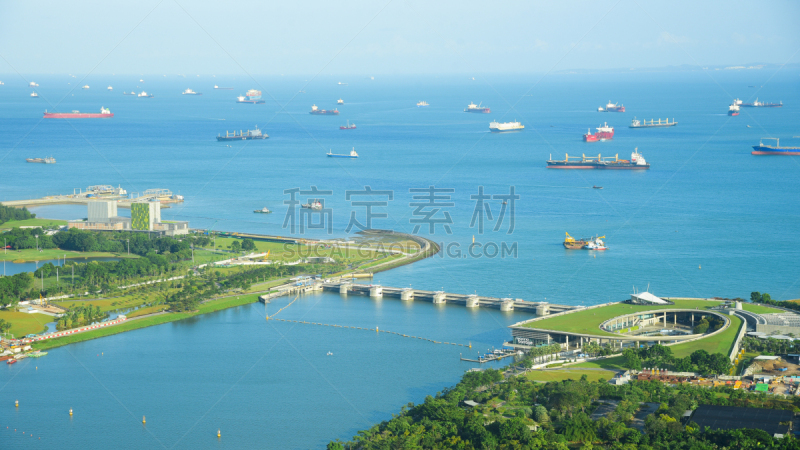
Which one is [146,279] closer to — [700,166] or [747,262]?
[747,262]

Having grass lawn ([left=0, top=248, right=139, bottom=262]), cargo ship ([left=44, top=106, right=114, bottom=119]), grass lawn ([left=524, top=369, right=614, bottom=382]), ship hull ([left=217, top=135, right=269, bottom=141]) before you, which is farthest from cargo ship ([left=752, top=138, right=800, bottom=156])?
cargo ship ([left=44, top=106, right=114, bottom=119])

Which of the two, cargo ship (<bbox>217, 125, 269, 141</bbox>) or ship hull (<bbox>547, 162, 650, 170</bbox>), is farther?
cargo ship (<bbox>217, 125, 269, 141</bbox>)

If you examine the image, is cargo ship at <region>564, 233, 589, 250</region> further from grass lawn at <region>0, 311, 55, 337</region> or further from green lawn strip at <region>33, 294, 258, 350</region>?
grass lawn at <region>0, 311, 55, 337</region>

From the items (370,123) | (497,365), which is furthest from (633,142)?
(497,365)

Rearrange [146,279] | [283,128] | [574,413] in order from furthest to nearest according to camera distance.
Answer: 1. [283,128]
2. [146,279]
3. [574,413]

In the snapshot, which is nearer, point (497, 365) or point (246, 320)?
point (497, 365)
